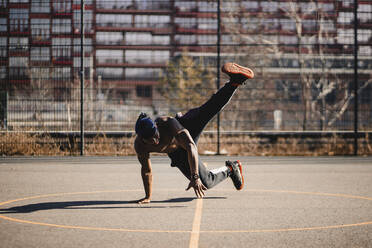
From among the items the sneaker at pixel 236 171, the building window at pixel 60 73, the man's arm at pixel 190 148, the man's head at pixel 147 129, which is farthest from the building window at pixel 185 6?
the man's head at pixel 147 129

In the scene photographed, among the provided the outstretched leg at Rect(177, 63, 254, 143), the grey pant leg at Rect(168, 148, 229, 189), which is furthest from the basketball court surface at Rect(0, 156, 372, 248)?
the outstretched leg at Rect(177, 63, 254, 143)

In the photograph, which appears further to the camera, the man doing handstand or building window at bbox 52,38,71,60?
building window at bbox 52,38,71,60

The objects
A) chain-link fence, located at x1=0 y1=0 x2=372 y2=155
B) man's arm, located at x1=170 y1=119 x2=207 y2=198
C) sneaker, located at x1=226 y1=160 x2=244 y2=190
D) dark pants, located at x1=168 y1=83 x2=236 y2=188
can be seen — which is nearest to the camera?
man's arm, located at x1=170 y1=119 x2=207 y2=198

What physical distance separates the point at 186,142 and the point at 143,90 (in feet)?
32.2

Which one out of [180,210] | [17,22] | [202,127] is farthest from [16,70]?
[180,210]

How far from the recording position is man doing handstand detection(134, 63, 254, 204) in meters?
6.75

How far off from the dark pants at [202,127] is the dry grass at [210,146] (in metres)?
8.44

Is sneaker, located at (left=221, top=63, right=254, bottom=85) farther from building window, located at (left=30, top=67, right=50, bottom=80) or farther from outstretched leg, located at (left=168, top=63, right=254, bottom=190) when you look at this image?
building window, located at (left=30, top=67, right=50, bottom=80)

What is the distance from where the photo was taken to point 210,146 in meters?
17.3

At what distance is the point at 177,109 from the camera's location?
1703 cm

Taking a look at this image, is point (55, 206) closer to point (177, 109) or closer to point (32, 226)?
point (32, 226)

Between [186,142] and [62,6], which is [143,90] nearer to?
[62,6]

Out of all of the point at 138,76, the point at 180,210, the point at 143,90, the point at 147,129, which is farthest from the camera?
the point at 138,76

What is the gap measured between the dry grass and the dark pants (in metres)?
8.44
